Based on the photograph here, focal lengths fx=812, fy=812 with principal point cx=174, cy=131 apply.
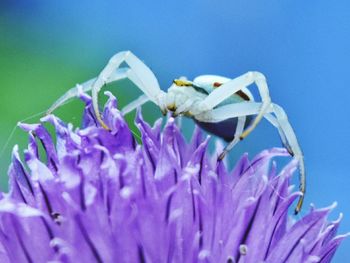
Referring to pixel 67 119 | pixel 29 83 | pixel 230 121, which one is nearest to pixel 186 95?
pixel 230 121

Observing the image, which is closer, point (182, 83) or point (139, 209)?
point (139, 209)

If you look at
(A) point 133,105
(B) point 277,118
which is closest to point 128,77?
(A) point 133,105

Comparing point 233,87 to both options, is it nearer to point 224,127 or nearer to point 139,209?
point 224,127

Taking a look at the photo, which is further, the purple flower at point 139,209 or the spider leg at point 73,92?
the spider leg at point 73,92

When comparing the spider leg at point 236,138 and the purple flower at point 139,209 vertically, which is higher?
the spider leg at point 236,138

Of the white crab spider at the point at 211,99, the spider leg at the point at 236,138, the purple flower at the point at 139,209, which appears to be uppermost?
the white crab spider at the point at 211,99

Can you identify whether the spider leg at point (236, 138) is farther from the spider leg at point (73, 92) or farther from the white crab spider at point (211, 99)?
the spider leg at point (73, 92)

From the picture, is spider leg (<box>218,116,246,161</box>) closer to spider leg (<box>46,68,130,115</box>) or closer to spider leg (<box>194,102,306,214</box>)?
spider leg (<box>194,102,306,214</box>)

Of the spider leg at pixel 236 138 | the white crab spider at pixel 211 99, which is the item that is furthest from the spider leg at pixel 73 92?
the spider leg at pixel 236 138
